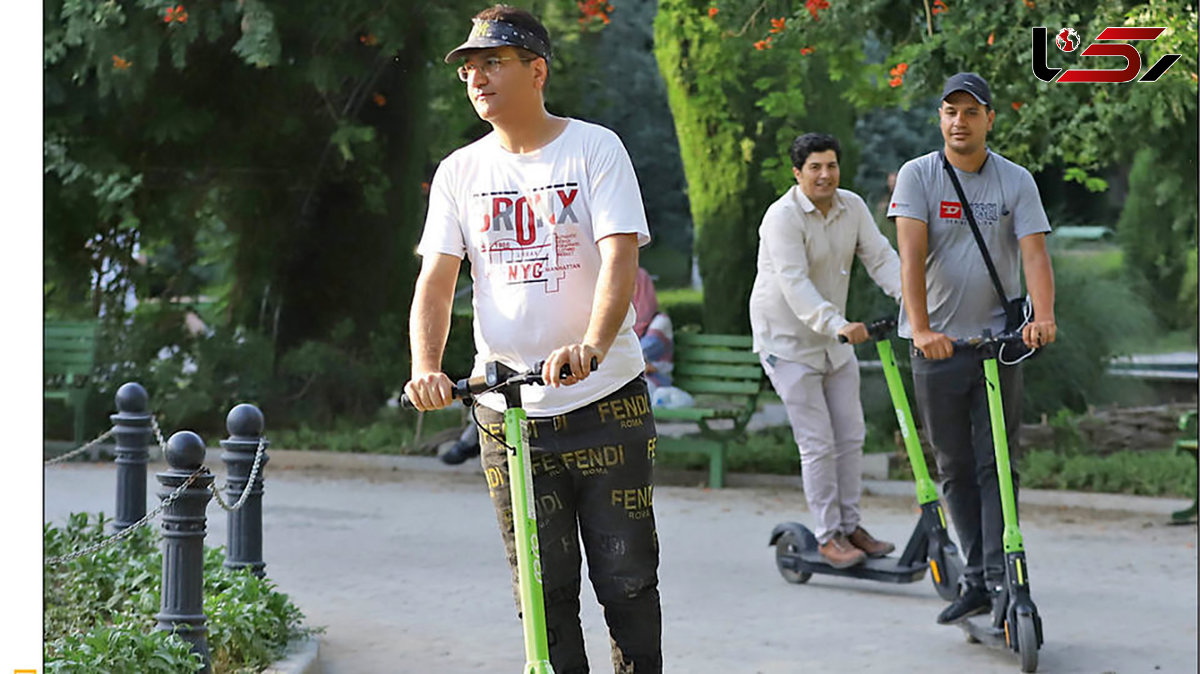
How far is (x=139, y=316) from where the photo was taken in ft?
47.3

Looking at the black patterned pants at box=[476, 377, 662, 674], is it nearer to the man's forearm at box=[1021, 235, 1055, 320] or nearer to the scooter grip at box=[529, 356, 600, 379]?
the scooter grip at box=[529, 356, 600, 379]

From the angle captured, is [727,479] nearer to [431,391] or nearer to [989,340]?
[989,340]

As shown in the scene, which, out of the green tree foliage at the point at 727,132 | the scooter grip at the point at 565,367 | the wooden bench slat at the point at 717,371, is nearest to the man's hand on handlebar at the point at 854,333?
the scooter grip at the point at 565,367

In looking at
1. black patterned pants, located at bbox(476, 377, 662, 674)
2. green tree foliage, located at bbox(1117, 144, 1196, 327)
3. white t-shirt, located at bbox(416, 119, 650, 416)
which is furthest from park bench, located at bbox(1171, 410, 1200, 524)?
green tree foliage, located at bbox(1117, 144, 1196, 327)

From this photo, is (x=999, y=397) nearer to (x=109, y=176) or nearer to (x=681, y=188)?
(x=109, y=176)

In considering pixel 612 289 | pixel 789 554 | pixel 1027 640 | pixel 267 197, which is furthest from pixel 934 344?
pixel 267 197

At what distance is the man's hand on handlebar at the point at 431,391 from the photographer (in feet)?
13.7

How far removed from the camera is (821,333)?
25.8 feet

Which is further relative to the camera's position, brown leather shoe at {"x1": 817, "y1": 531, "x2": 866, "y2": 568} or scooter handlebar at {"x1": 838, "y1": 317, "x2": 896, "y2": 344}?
brown leather shoe at {"x1": 817, "y1": 531, "x2": 866, "y2": 568}

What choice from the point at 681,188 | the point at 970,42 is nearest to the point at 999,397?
the point at 970,42

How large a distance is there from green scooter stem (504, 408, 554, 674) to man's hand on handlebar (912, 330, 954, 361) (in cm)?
245

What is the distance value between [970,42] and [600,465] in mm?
5890

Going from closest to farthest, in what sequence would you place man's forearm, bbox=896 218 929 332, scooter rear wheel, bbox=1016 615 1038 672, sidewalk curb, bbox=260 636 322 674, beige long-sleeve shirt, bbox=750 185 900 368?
1. sidewalk curb, bbox=260 636 322 674
2. scooter rear wheel, bbox=1016 615 1038 672
3. man's forearm, bbox=896 218 929 332
4. beige long-sleeve shirt, bbox=750 185 900 368

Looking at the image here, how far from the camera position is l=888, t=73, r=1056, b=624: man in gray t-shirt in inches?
254
